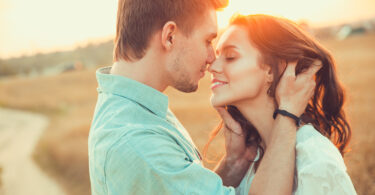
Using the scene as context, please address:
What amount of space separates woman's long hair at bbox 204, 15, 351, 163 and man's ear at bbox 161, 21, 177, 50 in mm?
630

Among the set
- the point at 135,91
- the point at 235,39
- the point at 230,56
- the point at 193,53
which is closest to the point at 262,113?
the point at 230,56

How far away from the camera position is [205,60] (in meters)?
2.80

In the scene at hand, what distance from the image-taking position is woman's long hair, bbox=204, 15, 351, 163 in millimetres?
2705

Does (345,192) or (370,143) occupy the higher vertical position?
(345,192)

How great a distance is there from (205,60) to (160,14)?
0.53 metres

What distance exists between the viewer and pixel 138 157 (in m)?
1.82

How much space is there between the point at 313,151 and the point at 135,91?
1.21m

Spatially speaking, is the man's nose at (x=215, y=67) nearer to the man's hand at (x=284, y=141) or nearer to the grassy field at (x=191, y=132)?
the man's hand at (x=284, y=141)

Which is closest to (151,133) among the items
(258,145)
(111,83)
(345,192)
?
(111,83)

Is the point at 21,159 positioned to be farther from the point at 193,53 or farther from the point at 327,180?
the point at 327,180

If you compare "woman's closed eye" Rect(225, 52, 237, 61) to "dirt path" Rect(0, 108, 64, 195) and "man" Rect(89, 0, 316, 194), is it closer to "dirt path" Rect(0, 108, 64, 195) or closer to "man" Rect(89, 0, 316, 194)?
"man" Rect(89, 0, 316, 194)

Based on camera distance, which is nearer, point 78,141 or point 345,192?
point 345,192

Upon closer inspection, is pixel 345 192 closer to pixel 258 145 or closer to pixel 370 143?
pixel 258 145

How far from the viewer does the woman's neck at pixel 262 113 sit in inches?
113
